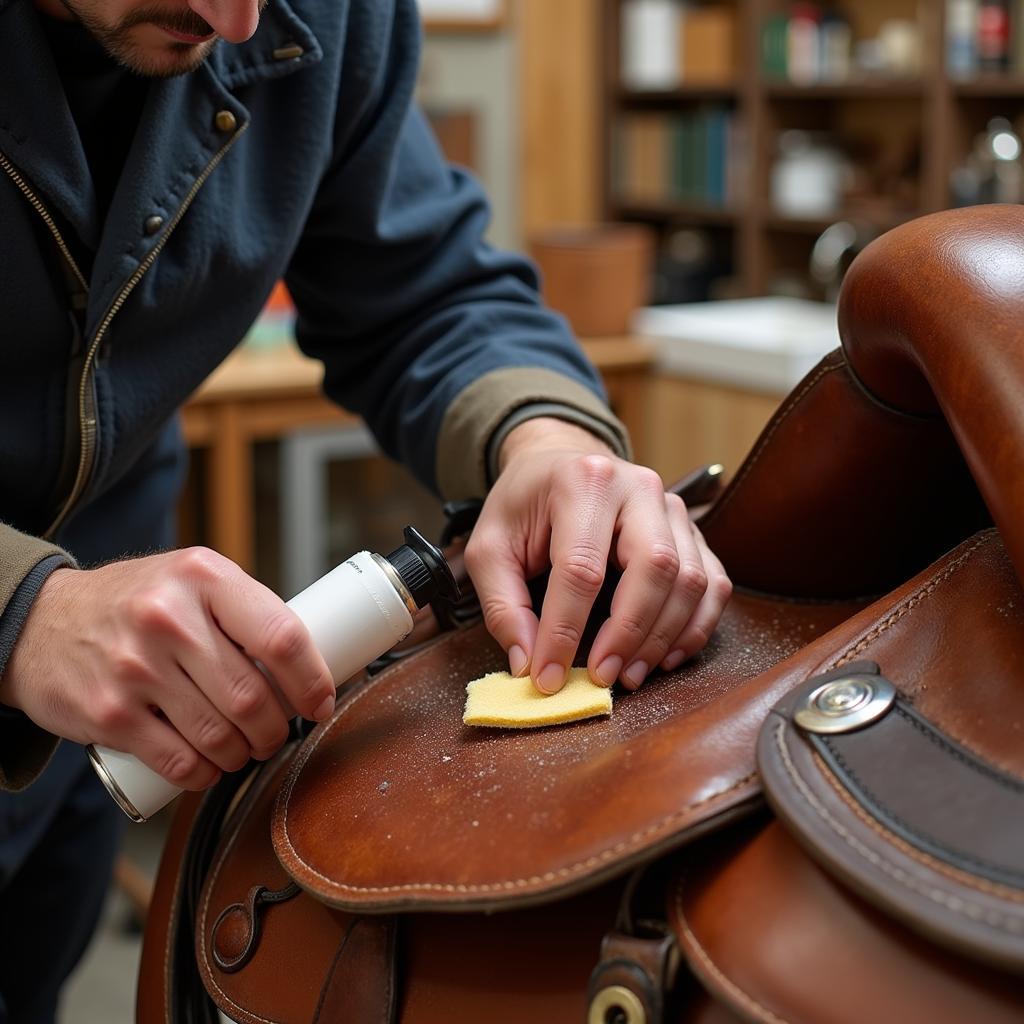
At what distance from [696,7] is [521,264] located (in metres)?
3.92

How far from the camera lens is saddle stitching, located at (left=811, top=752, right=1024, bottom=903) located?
43 centimetres

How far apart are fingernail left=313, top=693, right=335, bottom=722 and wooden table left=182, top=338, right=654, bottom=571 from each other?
1.73 meters

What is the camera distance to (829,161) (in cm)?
423

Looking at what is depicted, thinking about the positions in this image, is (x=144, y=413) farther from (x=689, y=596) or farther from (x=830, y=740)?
(x=830, y=740)

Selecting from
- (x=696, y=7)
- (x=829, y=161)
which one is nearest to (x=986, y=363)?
(x=829, y=161)

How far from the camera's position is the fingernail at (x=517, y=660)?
737mm

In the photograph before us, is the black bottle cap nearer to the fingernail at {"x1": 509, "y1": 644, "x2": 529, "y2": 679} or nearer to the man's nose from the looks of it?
the fingernail at {"x1": 509, "y1": 644, "x2": 529, "y2": 679}

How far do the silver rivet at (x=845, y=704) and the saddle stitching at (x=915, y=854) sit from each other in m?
0.02

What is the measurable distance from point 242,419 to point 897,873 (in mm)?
2167

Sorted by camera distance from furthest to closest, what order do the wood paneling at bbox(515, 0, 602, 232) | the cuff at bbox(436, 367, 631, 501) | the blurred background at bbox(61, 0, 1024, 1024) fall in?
the wood paneling at bbox(515, 0, 602, 232) < the blurred background at bbox(61, 0, 1024, 1024) < the cuff at bbox(436, 367, 631, 501)

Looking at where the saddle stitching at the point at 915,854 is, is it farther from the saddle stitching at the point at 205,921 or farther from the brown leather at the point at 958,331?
the saddle stitching at the point at 205,921

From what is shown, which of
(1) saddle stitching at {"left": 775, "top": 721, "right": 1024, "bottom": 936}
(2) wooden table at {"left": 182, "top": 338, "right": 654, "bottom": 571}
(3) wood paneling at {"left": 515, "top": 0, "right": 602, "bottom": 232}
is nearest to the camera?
(1) saddle stitching at {"left": 775, "top": 721, "right": 1024, "bottom": 936}

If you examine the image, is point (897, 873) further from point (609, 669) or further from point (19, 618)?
point (19, 618)

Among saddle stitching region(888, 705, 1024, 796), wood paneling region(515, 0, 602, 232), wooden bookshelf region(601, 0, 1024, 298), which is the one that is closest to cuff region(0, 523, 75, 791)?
saddle stitching region(888, 705, 1024, 796)
